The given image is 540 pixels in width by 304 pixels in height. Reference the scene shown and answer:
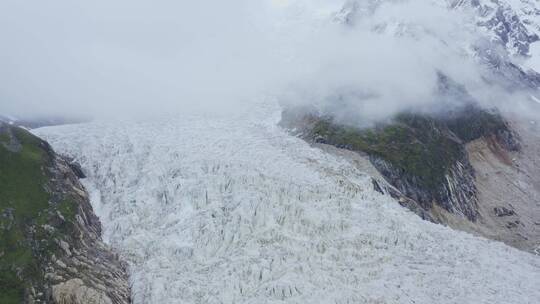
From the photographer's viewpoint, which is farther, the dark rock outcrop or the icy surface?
the dark rock outcrop

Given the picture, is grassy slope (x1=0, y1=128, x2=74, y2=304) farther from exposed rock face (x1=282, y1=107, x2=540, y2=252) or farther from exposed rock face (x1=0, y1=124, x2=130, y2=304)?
exposed rock face (x1=282, y1=107, x2=540, y2=252)

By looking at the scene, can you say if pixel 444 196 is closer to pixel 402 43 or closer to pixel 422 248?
pixel 422 248

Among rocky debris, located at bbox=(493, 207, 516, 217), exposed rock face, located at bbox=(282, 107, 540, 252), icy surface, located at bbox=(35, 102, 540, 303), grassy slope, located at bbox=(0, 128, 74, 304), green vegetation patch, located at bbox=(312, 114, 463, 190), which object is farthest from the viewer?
rocky debris, located at bbox=(493, 207, 516, 217)

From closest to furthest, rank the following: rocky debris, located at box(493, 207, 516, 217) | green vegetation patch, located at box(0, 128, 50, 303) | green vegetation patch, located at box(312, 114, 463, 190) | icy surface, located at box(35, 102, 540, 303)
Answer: green vegetation patch, located at box(0, 128, 50, 303) → icy surface, located at box(35, 102, 540, 303) → green vegetation patch, located at box(312, 114, 463, 190) → rocky debris, located at box(493, 207, 516, 217)

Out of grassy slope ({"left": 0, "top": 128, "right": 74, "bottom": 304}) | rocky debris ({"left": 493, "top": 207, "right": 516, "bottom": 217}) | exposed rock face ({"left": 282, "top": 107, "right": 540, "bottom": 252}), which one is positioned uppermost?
grassy slope ({"left": 0, "top": 128, "right": 74, "bottom": 304})

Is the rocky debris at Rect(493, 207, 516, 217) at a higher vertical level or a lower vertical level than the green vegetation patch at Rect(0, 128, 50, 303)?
lower

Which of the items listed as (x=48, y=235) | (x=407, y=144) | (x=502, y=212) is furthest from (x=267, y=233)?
(x=502, y=212)

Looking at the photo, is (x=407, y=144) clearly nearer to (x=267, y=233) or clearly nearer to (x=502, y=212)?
(x=502, y=212)

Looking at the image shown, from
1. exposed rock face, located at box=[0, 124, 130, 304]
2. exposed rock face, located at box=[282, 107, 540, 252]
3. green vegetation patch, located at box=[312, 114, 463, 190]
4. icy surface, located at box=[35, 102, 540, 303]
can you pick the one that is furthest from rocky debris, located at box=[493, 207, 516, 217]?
exposed rock face, located at box=[0, 124, 130, 304]
